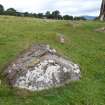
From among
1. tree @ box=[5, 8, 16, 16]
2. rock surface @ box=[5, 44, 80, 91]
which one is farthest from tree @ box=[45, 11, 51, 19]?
rock surface @ box=[5, 44, 80, 91]

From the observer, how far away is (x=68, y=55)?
18297mm

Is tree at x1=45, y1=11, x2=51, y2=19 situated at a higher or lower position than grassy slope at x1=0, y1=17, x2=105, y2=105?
lower

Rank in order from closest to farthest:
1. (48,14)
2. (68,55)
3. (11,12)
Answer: (68,55), (48,14), (11,12)

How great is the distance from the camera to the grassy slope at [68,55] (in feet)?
40.7

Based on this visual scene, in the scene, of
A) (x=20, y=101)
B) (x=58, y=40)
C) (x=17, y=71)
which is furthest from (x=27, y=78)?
(x=58, y=40)

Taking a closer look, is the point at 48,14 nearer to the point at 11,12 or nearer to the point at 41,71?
the point at 11,12

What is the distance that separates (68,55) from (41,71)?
479 centimetres

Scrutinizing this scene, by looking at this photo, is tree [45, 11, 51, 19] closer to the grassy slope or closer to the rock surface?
the grassy slope

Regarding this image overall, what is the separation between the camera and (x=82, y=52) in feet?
66.9

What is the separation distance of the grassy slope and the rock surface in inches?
16.2

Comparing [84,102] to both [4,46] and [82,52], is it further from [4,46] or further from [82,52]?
[4,46]

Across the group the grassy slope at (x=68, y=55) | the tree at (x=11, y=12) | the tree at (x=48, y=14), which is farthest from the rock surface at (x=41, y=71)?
the tree at (x=11, y=12)

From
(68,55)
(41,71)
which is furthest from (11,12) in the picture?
(41,71)

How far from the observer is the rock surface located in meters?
13.4
